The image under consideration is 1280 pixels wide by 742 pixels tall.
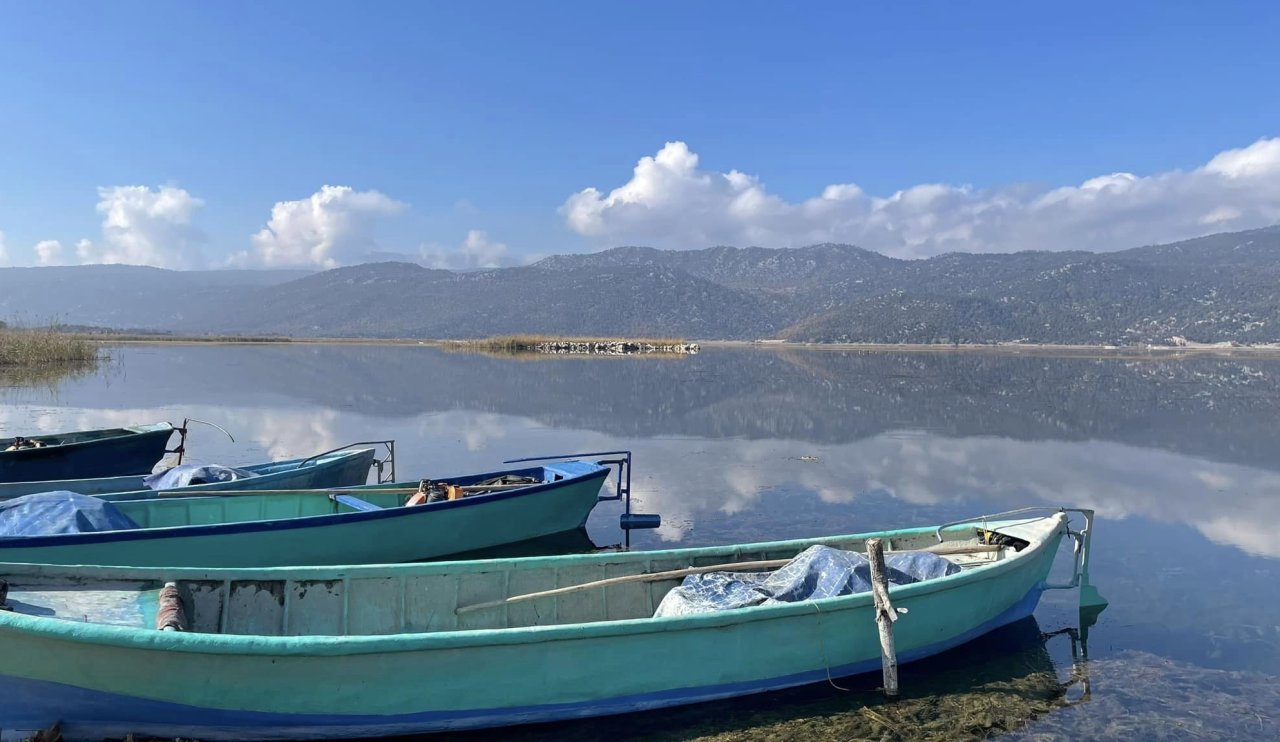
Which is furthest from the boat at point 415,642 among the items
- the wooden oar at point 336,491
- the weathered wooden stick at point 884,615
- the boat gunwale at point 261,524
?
the wooden oar at point 336,491

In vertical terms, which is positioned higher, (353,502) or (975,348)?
(353,502)

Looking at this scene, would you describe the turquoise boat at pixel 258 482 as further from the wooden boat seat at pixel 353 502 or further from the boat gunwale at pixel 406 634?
the boat gunwale at pixel 406 634

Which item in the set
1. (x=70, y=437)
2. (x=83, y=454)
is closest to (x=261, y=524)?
(x=83, y=454)

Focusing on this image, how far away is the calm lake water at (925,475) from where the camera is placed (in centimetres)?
726

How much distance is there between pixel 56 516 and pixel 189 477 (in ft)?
9.09

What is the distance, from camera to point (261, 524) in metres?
9.19

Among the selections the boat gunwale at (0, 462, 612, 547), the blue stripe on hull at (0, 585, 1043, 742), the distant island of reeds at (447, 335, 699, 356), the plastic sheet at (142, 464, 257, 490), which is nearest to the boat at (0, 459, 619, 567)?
the boat gunwale at (0, 462, 612, 547)

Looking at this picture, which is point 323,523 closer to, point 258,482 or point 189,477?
point 258,482

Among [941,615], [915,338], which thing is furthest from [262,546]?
[915,338]

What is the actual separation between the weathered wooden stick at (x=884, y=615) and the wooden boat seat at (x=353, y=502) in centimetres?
688

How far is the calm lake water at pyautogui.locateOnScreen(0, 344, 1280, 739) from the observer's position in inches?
286

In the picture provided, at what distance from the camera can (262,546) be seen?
9.27 metres

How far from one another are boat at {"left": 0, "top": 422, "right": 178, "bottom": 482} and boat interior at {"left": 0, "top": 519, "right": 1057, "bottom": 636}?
9.36m

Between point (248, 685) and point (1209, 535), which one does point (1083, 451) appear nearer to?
point (1209, 535)
